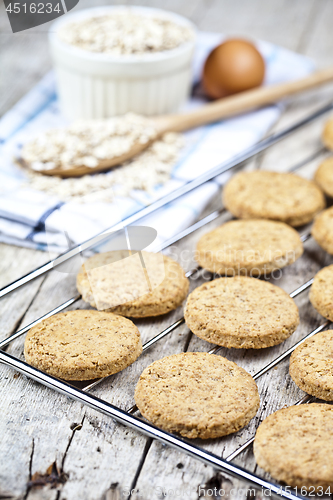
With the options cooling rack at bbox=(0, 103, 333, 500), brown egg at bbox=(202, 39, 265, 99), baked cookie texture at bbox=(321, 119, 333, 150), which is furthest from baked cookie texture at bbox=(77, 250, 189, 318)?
brown egg at bbox=(202, 39, 265, 99)

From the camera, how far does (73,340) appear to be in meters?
0.92

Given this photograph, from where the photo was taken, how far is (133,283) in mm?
1060

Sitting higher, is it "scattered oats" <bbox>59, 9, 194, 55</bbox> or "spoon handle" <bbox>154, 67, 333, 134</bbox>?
"scattered oats" <bbox>59, 9, 194, 55</bbox>

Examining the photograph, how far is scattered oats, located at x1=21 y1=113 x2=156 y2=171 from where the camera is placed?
142cm

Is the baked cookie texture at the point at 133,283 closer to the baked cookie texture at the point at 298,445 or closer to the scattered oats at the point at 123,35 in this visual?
the baked cookie texture at the point at 298,445

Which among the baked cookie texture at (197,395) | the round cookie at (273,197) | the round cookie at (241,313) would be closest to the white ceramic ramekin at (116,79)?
the round cookie at (273,197)

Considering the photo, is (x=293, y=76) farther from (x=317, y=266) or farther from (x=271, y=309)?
(x=271, y=309)

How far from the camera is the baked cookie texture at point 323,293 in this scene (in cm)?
102

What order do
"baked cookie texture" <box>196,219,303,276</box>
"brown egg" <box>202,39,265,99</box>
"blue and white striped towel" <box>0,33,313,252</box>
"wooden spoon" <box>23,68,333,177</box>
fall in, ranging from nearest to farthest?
1. "baked cookie texture" <box>196,219,303,276</box>
2. "blue and white striped towel" <box>0,33,313,252</box>
3. "wooden spoon" <box>23,68,333,177</box>
4. "brown egg" <box>202,39,265,99</box>

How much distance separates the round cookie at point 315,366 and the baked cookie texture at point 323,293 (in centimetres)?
8

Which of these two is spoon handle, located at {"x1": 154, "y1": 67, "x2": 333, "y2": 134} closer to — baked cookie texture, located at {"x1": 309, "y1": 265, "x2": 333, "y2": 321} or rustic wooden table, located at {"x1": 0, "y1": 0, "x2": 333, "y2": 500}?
rustic wooden table, located at {"x1": 0, "y1": 0, "x2": 333, "y2": 500}

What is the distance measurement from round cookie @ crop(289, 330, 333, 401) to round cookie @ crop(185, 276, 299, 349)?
0.05 meters

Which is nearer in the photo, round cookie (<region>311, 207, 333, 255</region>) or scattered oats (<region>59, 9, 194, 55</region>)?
round cookie (<region>311, 207, 333, 255</region>)

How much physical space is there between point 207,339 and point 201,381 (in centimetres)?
11
